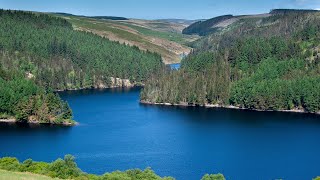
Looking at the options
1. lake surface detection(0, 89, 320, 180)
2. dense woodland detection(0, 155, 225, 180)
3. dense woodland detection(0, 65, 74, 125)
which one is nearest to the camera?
dense woodland detection(0, 155, 225, 180)

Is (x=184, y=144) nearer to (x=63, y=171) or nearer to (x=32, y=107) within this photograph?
(x=32, y=107)

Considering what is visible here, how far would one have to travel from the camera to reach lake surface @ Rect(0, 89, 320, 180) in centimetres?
12494

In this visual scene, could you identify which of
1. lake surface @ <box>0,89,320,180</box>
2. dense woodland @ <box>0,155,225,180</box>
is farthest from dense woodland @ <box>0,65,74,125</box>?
dense woodland @ <box>0,155,225,180</box>

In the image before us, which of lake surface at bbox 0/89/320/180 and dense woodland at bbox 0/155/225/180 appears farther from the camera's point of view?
lake surface at bbox 0/89/320/180

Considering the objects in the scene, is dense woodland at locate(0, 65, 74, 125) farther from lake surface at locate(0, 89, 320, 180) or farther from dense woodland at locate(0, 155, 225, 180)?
dense woodland at locate(0, 155, 225, 180)

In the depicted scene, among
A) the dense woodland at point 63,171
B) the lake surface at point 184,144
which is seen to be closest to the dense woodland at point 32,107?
the lake surface at point 184,144

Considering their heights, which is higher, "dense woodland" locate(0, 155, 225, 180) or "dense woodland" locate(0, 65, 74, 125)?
"dense woodland" locate(0, 155, 225, 180)

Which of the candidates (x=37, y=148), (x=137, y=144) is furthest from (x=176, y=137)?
(x=37, y=148)

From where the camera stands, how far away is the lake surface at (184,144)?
12494cm

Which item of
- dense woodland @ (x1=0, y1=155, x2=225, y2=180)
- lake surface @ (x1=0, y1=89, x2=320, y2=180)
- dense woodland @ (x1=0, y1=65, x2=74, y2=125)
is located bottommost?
lake surface @ (x1=0, y1=89, x2=320, y2=180)

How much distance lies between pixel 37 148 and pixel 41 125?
106 feet

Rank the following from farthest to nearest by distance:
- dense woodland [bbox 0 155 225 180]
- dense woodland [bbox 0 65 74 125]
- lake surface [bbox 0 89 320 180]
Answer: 1. dense woodland [bbox 0 65 74 125]
2. lake surface [bbox 0 89 320 180]
3. dense woodland [bbox 0 155 225 180]

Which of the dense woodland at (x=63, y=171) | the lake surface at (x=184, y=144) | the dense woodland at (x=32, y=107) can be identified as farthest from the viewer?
the dense woodland at (x=32, y=107)

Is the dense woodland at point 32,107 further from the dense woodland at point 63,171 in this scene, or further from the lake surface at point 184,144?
the dense woodland at point 63,171
